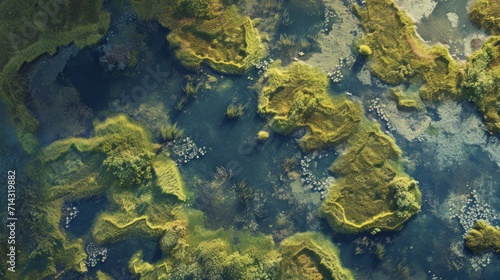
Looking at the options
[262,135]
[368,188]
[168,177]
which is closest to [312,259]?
[368,188]

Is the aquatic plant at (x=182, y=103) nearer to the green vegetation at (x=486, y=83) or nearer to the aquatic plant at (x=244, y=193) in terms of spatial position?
the aquatic plant at (x=244, y=193)

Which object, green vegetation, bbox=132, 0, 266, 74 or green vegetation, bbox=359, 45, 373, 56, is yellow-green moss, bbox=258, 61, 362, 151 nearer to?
green vegetation, bbox=132, 0, 266, 74

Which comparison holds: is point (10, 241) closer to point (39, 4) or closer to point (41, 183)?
point (41, 183)

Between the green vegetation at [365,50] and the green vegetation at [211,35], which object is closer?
the green vegetation at [365,50]

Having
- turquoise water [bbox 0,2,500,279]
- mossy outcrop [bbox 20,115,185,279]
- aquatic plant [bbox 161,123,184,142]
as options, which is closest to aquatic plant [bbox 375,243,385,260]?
turquoise water [bbox 0,2,500,279]

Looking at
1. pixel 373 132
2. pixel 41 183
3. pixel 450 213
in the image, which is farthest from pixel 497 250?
pixel 41 183

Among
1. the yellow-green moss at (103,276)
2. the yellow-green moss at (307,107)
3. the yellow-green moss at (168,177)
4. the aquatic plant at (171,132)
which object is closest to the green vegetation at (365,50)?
the yellow-green moss at (307,107)
